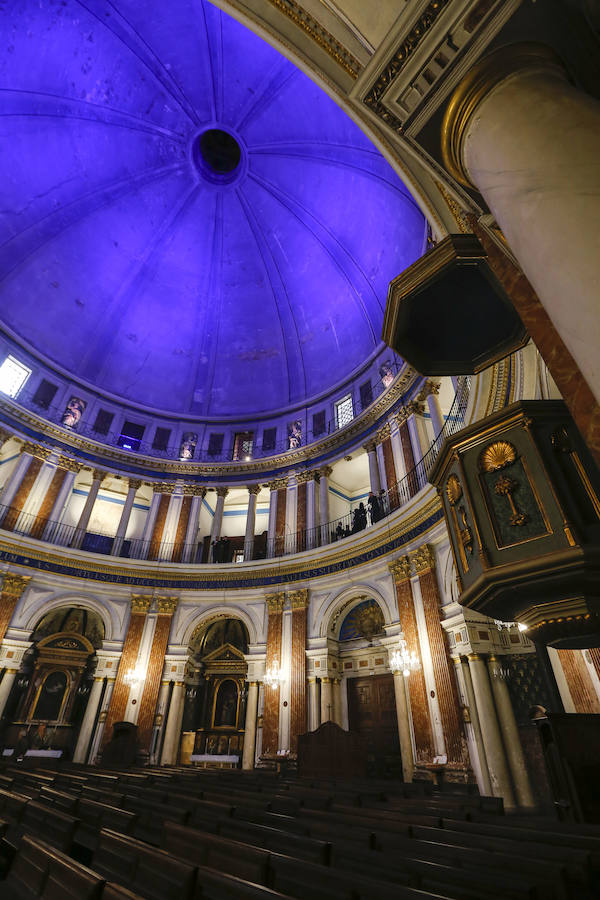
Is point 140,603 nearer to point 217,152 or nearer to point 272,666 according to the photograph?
point 272,666

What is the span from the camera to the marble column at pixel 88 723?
562 inches

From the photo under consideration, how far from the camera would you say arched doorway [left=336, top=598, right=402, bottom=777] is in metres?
13.0

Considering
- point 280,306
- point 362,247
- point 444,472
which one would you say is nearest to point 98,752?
point 444,472

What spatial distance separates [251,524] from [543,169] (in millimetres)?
17907

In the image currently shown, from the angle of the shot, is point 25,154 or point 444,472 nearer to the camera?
point 444,472

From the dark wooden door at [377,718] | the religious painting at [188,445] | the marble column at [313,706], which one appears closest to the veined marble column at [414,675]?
the dark wooden door at [377,718]

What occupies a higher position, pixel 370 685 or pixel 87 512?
pixel 87 512

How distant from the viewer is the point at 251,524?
63.4 feet

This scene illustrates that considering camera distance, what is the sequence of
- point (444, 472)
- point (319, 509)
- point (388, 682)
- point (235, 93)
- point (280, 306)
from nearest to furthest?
point (444, 472) < point (388, 682) < point (319, 509) < point (235, 93) < point (280, 306)

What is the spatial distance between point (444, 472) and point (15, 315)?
20.9 m

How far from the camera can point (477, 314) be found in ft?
18.3

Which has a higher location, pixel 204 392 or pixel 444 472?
pixel 204 392

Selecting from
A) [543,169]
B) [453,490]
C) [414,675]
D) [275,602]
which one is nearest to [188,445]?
[275,602]

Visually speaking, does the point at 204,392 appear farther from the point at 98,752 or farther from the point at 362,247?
the point at 98,752
